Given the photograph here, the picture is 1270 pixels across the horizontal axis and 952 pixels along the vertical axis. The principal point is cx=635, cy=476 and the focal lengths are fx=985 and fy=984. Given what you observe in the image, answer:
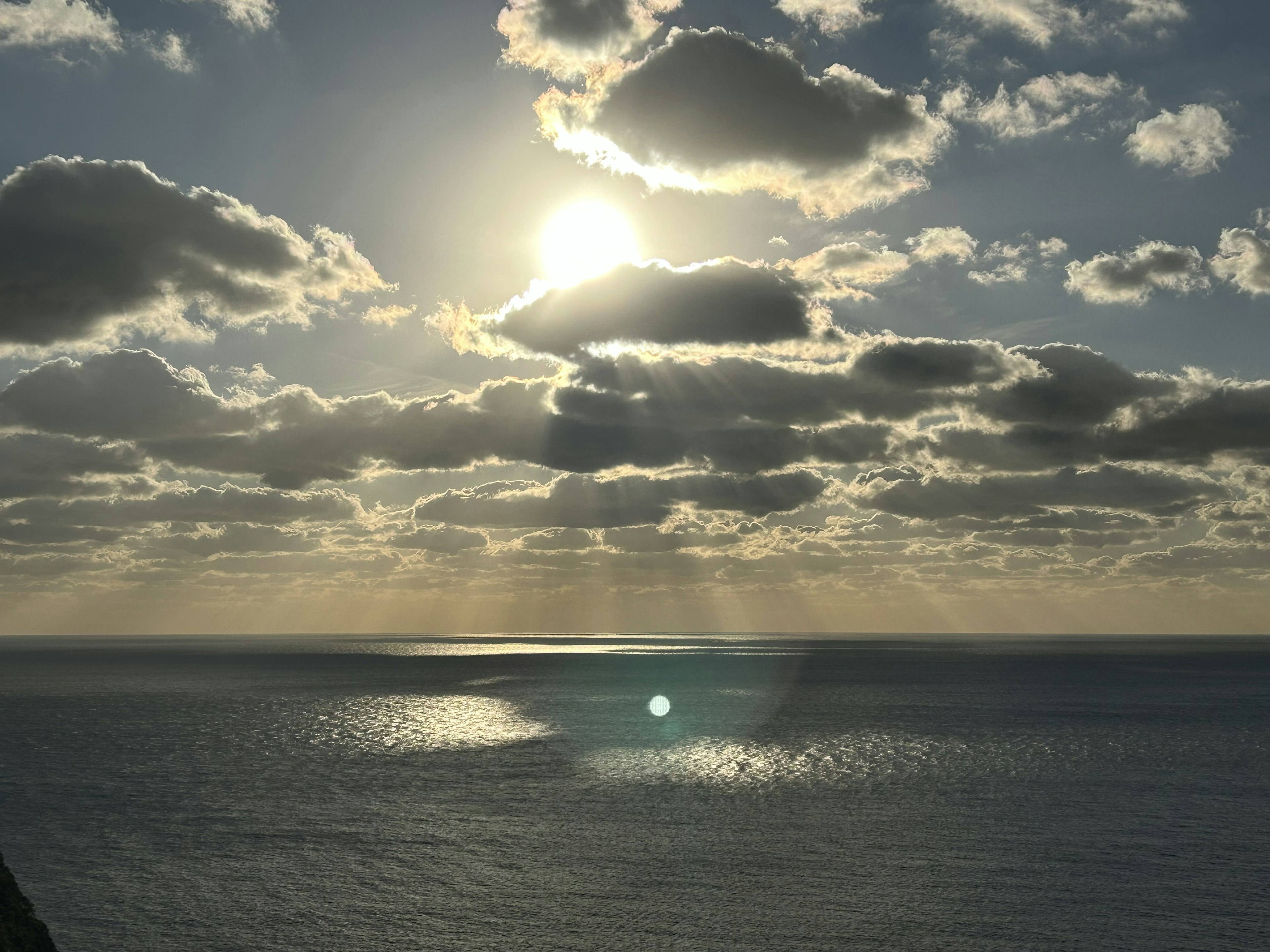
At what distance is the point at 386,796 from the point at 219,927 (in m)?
16.6

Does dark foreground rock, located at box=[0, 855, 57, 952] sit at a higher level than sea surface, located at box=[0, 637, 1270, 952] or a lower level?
higher

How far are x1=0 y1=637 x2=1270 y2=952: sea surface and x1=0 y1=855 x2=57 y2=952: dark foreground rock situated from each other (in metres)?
4.70

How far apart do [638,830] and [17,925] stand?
786 inches

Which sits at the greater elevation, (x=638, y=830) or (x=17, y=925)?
(x=17, y=925)

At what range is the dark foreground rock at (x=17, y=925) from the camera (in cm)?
1616

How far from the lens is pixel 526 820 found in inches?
1348

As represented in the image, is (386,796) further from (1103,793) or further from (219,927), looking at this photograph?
(1103,793)

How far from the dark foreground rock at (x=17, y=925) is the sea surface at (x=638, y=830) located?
15.4ft

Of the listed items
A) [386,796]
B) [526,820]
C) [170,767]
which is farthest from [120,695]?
[526,820]

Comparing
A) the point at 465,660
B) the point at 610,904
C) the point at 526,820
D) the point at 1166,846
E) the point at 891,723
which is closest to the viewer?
the point at 610,904

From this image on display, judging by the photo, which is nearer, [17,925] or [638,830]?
[17,925]

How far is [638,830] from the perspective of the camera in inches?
1299

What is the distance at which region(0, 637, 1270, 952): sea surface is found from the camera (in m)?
22.9

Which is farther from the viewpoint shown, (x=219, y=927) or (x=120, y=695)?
(x=120, y=695)
